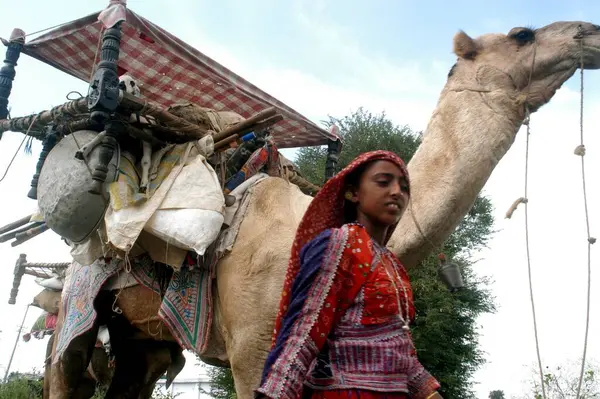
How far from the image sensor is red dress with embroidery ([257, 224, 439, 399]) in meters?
1.71

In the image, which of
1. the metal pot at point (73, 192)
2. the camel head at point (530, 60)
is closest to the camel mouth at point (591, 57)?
the camel head at point (530, 60)

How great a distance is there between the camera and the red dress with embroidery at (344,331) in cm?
171

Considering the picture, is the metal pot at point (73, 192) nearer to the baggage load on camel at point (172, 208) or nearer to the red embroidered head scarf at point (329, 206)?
the baggage load on camel at point (172, 208)

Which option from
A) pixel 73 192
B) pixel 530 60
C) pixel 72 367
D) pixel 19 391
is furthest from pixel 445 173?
pixel 19 391

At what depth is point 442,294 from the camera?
14.5 meters

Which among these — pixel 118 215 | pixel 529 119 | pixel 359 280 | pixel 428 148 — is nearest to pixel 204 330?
pixel 118 215

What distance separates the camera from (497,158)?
3465 mm

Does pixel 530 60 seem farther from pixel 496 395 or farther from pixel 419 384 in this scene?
pixel 496 395

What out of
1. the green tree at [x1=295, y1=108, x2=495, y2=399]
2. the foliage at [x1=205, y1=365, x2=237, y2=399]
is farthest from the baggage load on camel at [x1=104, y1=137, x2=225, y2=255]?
the foliage at [x1=205, y1=365, x2=237, y2=399]

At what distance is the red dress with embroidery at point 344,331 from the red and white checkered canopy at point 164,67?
287 centimetres

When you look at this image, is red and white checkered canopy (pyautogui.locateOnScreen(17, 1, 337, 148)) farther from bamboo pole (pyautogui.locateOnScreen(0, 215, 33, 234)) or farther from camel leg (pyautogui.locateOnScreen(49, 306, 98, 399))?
camel leg (pyautogui.locateOnScreen(49, 306, 98, 399))

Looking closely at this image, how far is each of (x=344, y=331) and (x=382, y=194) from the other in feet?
1.67

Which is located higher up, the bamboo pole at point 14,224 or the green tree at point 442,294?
the green tree at point 442,294

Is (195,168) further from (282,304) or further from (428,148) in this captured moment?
(282,304)
